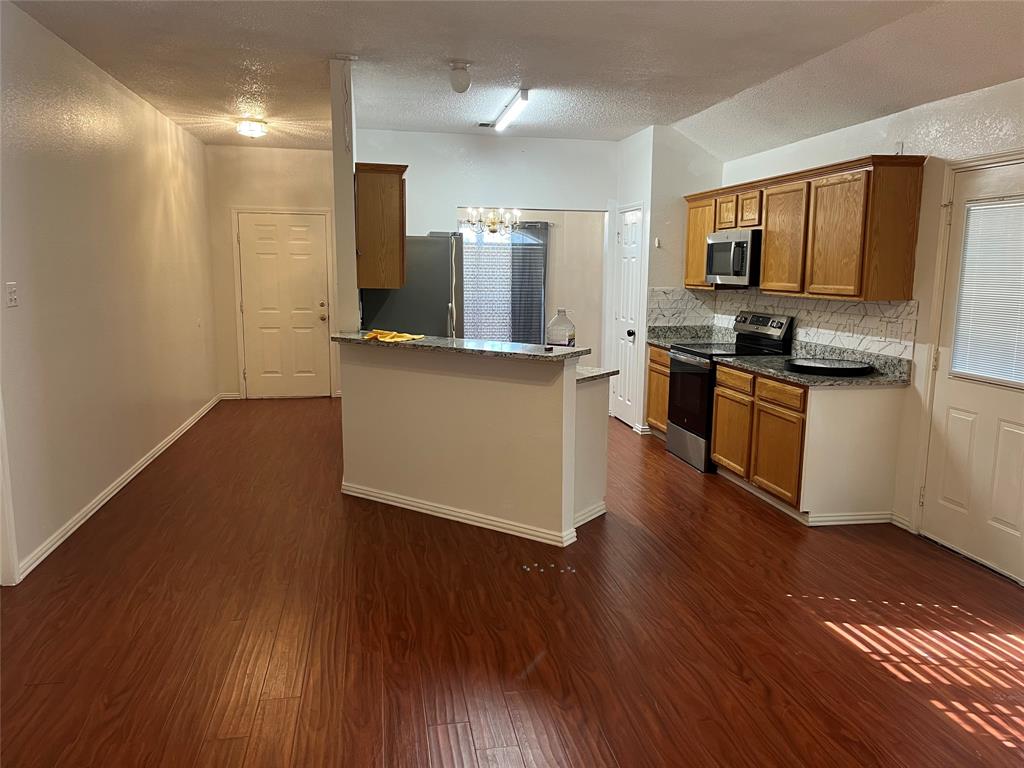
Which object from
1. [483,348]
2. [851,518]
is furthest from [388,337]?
[851,518]

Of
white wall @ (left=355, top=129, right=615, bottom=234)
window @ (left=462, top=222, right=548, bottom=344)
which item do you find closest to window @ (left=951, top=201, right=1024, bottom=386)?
white wall @ (left=355, top=129, right=615, bottom=234)

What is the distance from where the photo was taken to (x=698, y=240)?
6023 millimetres

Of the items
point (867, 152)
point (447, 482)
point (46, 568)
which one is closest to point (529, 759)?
point (447, 482)

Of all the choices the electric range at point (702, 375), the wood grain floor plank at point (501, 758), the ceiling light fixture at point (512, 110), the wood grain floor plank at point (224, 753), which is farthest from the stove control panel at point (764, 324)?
the wood grain floor plank at point (224, 753)

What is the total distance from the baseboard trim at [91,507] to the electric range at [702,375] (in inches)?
156

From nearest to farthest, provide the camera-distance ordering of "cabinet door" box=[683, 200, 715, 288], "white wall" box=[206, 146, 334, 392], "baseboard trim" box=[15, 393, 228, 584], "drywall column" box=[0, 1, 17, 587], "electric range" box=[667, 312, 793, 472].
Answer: "drywall column" box=[0, 1, 17, 587]
"baseboard trim" box=[15, 393, 228, 584]
"electric range" box=[667, 312, 793, 472]
"cabinet door" box=[683, 200, 715, 288]
"white wall" box=[206, 146, 334, 392]

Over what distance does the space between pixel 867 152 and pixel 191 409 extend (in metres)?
5.76

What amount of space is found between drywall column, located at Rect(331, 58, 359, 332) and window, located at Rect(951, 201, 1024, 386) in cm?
345

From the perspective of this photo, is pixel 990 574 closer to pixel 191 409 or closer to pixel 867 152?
pixel 867 152

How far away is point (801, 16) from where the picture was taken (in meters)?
3.33

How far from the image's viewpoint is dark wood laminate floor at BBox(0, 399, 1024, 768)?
7.48ft

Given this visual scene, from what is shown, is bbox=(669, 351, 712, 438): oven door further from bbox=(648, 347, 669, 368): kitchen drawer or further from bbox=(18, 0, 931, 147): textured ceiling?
bbox=(18, 0, 931, 147): textured ceiling

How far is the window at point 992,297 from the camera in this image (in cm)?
350

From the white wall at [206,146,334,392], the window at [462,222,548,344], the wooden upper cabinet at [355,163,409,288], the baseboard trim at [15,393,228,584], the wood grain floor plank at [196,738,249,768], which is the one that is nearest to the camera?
the wood grain floor plank at [196,738,249,768]
